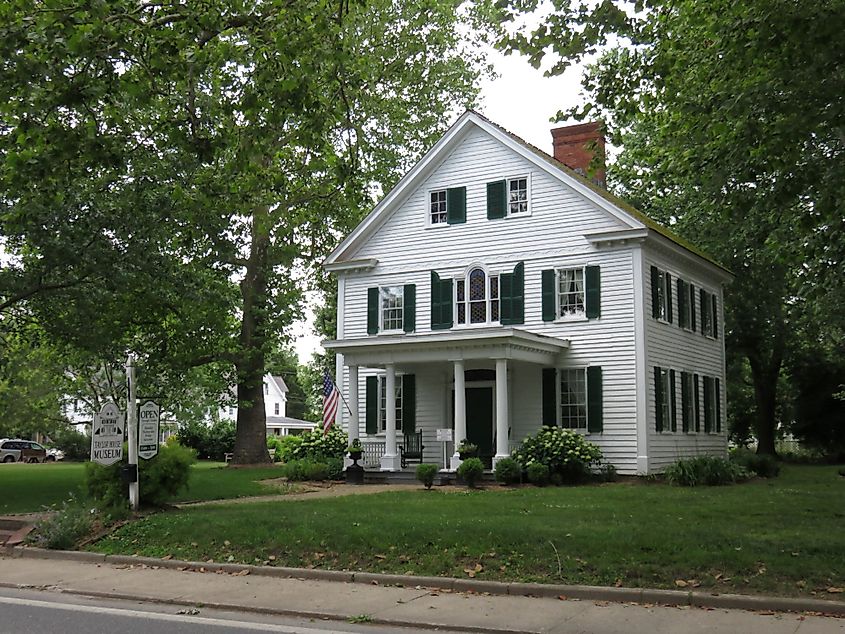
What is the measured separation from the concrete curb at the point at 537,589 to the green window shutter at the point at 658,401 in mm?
15004

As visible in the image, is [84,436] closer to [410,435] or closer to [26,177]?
[410,435]

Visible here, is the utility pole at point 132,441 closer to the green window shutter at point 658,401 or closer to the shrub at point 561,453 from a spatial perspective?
the shrub at point 561,453

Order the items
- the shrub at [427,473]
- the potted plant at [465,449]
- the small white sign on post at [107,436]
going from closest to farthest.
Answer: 1. the small white sign on post at [107,436]
2. the shrub at [427,473]
3. the potted plant at [465,449]

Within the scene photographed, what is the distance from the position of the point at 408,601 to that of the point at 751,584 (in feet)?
11.7

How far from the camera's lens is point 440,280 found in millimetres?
26359

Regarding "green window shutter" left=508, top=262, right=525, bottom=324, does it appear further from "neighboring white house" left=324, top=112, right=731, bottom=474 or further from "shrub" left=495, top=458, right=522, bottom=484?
"shrub" left=495, top=458, right=522, bottom=484

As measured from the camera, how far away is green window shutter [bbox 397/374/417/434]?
86.9 feet

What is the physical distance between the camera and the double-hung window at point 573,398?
24188 millimetres

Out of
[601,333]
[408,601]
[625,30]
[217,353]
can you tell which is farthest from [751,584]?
[217,353]

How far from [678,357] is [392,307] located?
8612 mm

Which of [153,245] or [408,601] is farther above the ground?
[153,245]

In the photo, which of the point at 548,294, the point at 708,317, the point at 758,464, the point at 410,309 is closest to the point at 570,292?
the point at 548,294

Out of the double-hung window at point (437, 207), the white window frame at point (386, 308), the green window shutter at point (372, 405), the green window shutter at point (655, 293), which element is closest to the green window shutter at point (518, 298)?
the double-hung window at point (437, 207)

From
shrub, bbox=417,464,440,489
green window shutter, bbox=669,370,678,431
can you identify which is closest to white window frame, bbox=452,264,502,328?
green window shutter, bbox=669,370,678,431
